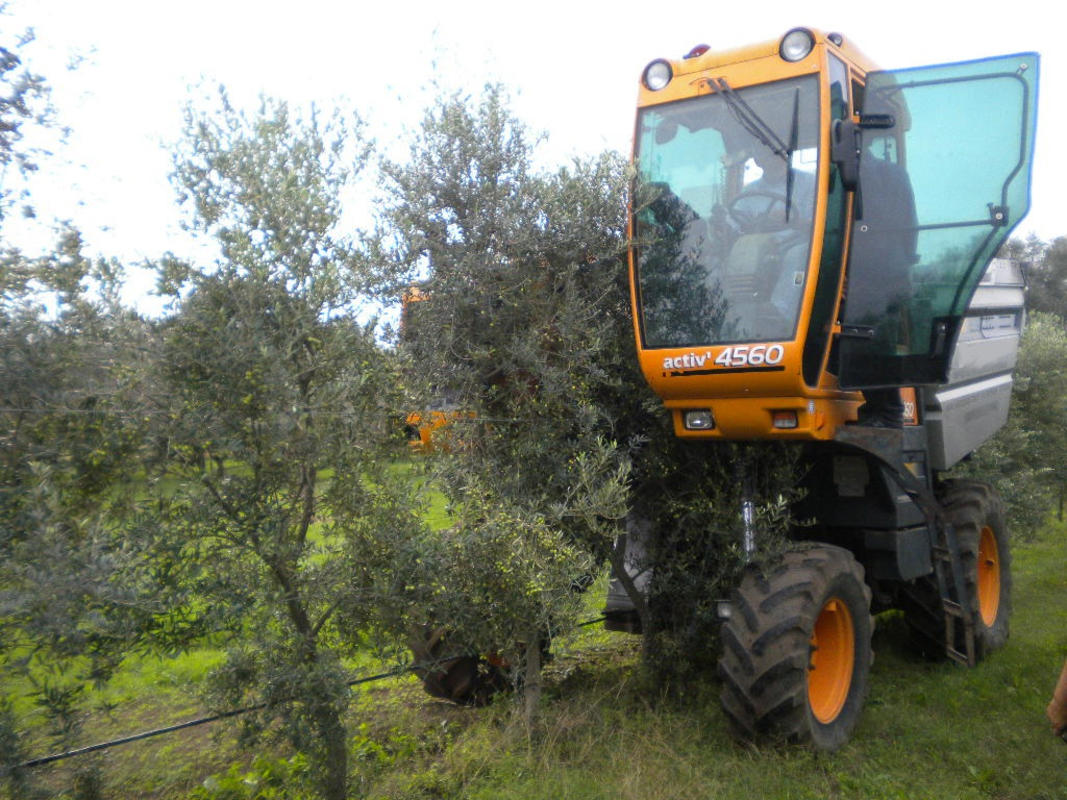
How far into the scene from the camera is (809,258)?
4.69 metres

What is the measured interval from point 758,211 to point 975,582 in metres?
3.19

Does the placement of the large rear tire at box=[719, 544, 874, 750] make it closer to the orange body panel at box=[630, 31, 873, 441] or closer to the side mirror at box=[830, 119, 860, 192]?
the orange body panel at box=[630, 31, 873, 441]

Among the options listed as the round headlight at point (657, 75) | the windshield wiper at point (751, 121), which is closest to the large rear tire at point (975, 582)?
the windshield wiper at point (751, 121)

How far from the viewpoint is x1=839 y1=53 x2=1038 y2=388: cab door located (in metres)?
4.93

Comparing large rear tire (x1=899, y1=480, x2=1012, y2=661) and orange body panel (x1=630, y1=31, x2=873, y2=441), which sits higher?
orange body panel (x1=630, y1=31, x2=873, y2=441)

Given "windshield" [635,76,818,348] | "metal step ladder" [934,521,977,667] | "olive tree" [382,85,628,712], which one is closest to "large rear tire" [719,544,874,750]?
"olive tree" [382,85,628,712]

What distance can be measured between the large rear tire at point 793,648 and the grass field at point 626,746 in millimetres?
173

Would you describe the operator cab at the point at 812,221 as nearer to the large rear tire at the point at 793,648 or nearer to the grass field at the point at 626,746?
the large rear tire at the point at 793,648

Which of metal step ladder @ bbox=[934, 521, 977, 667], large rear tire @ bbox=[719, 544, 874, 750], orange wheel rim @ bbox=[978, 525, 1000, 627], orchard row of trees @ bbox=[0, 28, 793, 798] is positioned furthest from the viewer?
orange wheel rim @ bbox=[978, 525, 1000, 627]

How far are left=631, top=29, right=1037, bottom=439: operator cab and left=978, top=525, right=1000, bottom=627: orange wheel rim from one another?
8.84ft

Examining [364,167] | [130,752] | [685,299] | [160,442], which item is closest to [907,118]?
[685,299]

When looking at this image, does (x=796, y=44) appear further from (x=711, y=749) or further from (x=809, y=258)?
(x=711, y=749)

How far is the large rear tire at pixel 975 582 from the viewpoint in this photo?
6.30 meters

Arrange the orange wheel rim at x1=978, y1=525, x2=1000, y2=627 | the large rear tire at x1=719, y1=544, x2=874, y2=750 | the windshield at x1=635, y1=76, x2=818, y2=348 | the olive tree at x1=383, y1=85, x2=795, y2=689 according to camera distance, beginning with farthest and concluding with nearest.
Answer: the orange wheel rim at x1=978, y1=525, x2=1000, y2=627 < the windshield at x1=635, y1=76, x2=818, y2=348 < the large rear tire at x1=719, y1=544, x2=874, y2=750 < the olive tree at x1=383, y1=85, x2=795, y2=689
